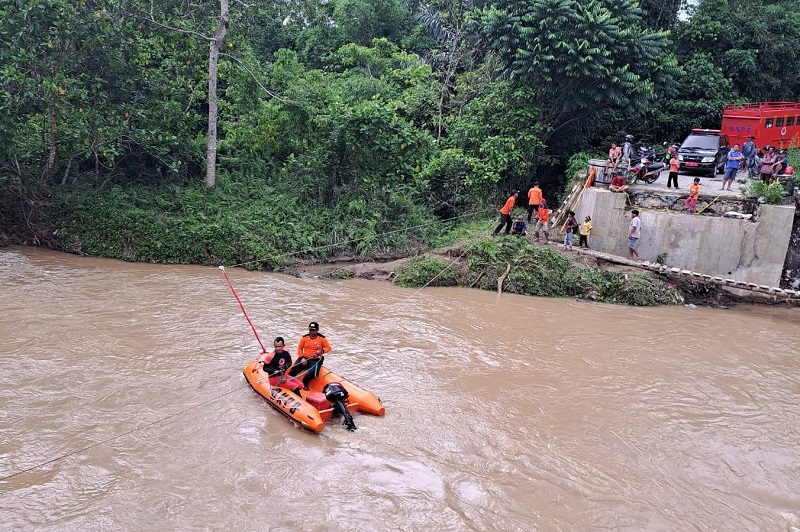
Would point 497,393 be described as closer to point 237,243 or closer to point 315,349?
point 315,349

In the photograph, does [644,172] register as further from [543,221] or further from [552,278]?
[552,278]

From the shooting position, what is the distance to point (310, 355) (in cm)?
907

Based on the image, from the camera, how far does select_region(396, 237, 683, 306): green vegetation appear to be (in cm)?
1395

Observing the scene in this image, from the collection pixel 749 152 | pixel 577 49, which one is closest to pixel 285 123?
pixel 577 49

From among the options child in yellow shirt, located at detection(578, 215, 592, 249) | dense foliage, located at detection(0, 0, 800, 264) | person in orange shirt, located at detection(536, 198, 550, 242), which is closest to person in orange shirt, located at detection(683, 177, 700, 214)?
child in yellow shirt, located at detection(578, 215, 592, 249)

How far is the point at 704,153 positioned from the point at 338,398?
47.5ft

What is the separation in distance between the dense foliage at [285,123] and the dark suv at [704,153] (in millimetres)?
1928

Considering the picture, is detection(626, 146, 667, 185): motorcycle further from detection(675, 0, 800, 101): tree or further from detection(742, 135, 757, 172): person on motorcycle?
detection(675, 0, 800, 101): tree

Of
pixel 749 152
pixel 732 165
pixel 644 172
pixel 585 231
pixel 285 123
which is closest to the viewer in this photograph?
pixel 732 165

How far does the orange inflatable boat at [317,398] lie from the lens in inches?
331

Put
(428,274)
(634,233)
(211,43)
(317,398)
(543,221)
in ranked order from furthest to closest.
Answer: (211,43) < (543,221) < (428,274) < (634,233) < (317,398)

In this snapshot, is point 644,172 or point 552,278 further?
point 644,172

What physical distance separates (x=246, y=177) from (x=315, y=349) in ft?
36.7

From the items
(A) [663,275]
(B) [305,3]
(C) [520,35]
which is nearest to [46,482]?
(A) [663,275]
